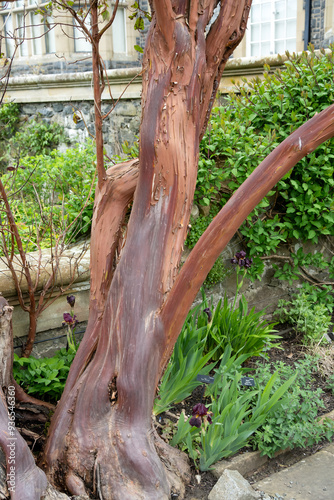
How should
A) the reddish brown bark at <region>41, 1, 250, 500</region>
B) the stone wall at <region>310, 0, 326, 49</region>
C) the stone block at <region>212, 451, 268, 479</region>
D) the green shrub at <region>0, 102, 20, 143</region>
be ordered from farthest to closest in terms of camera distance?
1. the stone wall at <region>310, 0, 326, 49</region>
2. the green shrub at <region>0, 102, 20, 143</region>
3. the stone block at <region>212, 451, 268, 479</region>
4. the reddish brown bark at <region>41, 1, 250, 500</region>

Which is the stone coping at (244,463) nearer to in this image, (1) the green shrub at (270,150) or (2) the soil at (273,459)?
(2) the soil at (273,459)

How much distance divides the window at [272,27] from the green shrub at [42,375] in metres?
9.69

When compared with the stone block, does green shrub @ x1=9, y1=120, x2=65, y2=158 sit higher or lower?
higher

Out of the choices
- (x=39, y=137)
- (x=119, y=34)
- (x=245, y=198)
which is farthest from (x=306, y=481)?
(x=119, y=34)

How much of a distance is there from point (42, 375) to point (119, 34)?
11.0 meters

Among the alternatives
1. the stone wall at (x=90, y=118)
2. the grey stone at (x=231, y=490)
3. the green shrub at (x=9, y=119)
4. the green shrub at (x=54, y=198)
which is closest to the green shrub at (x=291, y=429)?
the grey stone at (x=231, y=490)

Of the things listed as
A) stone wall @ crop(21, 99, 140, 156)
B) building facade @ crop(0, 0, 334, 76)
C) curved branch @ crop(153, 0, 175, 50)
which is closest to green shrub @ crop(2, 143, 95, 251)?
curved branch @ crop(153, 0, 175, 50)

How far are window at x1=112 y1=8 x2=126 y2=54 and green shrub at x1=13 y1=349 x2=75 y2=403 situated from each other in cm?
1075

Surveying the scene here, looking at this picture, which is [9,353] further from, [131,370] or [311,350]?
[311,350]

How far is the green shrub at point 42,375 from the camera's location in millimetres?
2947

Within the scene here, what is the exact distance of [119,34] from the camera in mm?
12188

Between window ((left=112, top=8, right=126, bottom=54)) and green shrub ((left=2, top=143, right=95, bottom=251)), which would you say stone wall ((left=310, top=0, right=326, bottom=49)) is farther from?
green shrub ((left=2, top=143, right=95, bottom=251))

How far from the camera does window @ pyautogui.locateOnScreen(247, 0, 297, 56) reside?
35.3 feet

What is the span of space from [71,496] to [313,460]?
1442 mm
